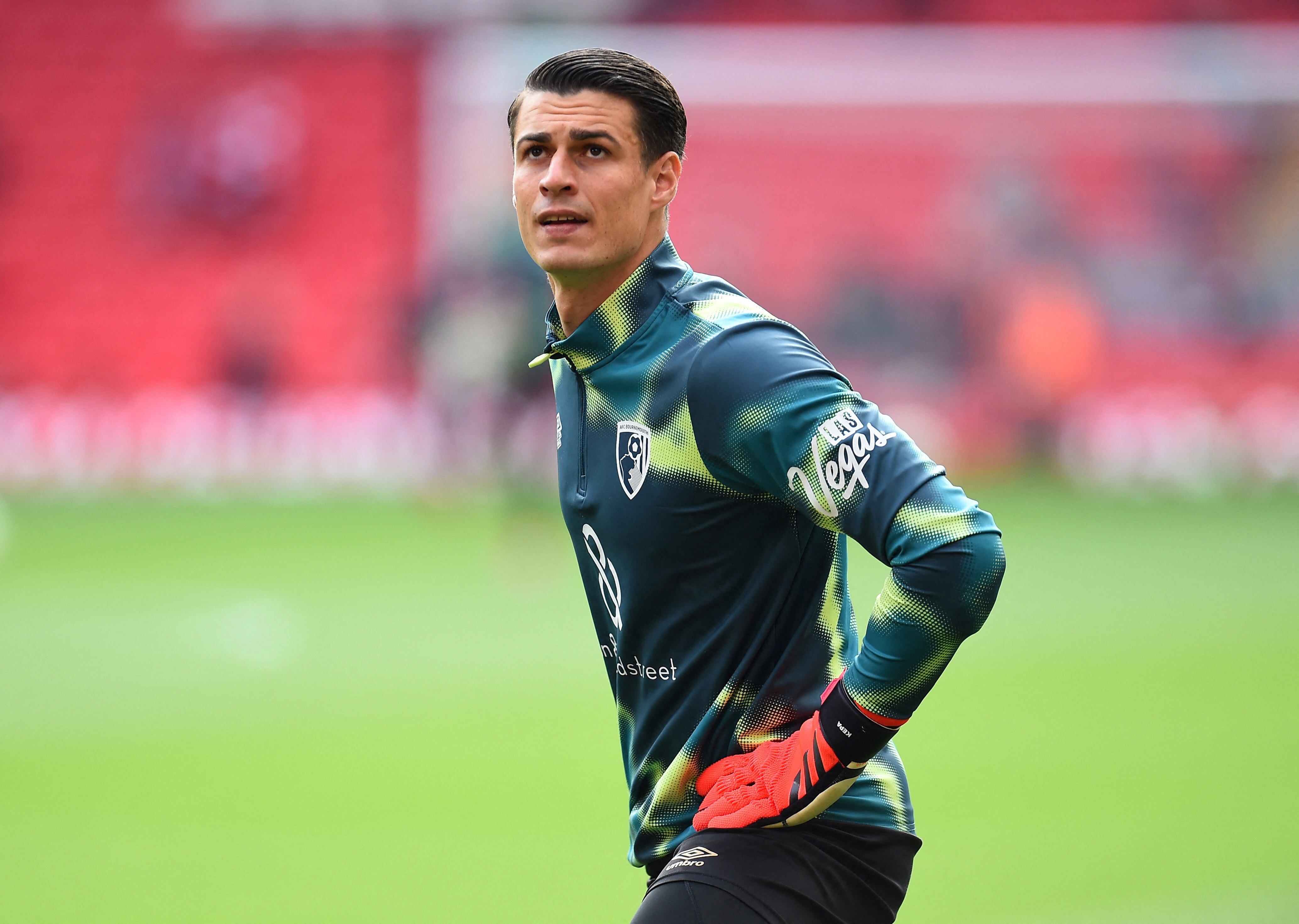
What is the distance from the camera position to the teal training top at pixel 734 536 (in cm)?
279

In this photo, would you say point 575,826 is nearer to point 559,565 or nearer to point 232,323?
point 559,565

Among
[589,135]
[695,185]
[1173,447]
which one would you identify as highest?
[695,185]

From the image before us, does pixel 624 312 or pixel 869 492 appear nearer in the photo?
pixel 869 492

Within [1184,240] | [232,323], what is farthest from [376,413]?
[1184,240]

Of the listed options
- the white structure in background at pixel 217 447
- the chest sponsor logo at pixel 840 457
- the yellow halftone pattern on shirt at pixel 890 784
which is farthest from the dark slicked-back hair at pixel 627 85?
the white structure in background at pixel 217 447

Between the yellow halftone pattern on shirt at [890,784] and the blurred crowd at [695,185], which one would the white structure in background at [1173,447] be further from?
the yellow halftone pattern on shirt at [890,784]

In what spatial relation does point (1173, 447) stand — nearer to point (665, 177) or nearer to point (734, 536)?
point (665, 177)

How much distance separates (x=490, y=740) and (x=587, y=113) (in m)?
6.02

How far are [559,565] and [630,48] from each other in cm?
1224

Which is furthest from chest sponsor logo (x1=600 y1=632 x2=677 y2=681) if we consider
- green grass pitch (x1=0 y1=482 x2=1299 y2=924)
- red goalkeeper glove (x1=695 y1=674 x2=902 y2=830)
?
green grass pitch (x1=0 y1=482 x2=1299 y2=924)

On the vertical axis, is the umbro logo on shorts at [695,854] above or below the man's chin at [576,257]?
below

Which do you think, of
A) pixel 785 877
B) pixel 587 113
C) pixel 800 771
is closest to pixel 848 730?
pixel 800 771

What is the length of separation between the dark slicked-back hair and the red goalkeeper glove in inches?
42.5

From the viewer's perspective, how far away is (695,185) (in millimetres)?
25016
